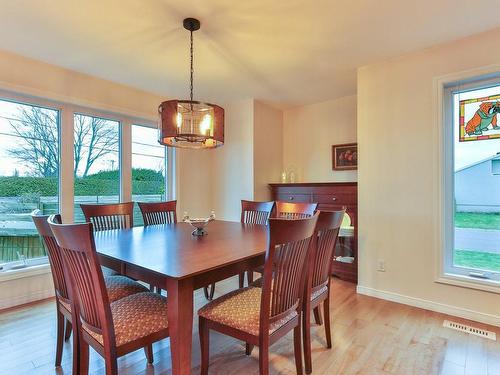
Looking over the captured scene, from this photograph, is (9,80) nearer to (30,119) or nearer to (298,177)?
(30,119)

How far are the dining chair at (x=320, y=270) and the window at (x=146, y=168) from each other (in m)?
2.71

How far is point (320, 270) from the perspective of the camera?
5.86 feet

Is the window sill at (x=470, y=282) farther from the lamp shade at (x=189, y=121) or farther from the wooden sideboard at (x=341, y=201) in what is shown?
the lamp shade at (x=189, y=121)

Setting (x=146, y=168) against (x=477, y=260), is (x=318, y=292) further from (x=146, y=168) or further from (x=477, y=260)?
(x=146, y=168)

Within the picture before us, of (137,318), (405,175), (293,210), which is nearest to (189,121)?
(293,210)

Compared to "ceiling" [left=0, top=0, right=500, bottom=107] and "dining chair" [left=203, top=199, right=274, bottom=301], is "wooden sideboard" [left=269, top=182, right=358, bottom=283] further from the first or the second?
"ceiling" [left=0, top=0, right=500, bottom=107]

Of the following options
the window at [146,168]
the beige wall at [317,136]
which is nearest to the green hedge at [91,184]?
the window at [146,168]

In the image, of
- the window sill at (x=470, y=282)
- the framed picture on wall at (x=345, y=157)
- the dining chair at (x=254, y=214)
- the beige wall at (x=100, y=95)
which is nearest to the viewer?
the window sill at (x=470, y=282)

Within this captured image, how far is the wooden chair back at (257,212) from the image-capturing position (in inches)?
108

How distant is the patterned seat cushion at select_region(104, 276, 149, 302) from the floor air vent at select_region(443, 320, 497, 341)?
237 centimetres

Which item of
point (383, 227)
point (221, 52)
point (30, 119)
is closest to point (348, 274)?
point (383, 227)

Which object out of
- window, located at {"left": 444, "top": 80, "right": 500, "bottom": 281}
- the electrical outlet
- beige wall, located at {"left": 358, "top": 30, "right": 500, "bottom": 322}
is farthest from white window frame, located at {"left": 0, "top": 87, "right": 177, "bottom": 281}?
window, located at {"left": 444, "top": 80, "right": 500, "bottom": 281}

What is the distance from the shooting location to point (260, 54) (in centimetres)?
261

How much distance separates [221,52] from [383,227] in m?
2.35
